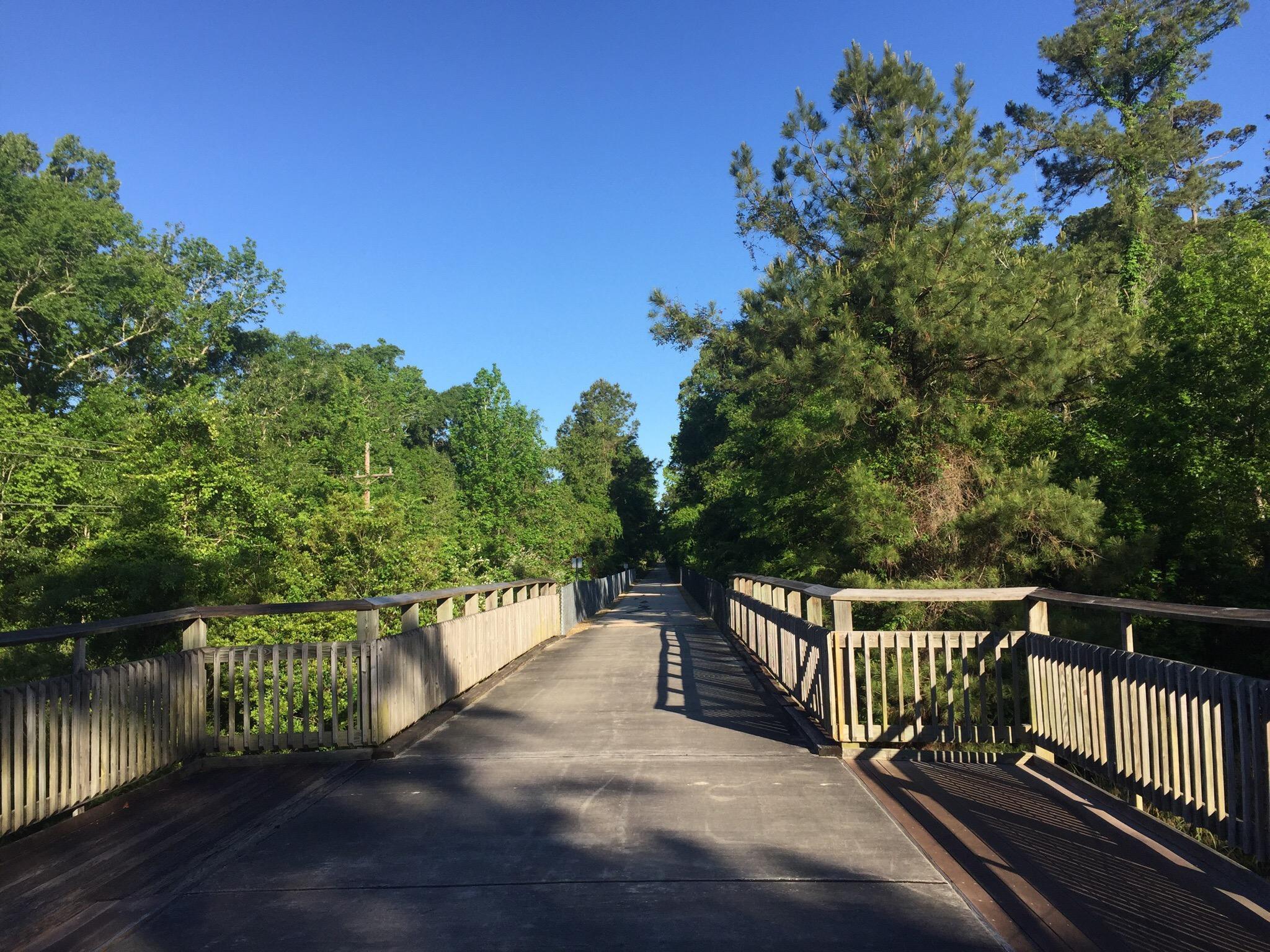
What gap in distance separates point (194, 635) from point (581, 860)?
13.6ft

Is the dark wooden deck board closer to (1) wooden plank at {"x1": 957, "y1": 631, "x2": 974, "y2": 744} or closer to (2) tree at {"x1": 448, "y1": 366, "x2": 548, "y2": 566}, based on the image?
(1) wooden plank at {"x1": 957, "y1": 631, "x2": 974, "y2": 744}

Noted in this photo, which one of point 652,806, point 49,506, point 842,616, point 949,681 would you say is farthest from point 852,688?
point 49,506

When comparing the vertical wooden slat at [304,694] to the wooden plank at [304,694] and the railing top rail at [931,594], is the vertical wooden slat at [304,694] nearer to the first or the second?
the wooden plank at [304,694]

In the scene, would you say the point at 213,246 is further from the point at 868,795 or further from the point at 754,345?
the point at 868,795

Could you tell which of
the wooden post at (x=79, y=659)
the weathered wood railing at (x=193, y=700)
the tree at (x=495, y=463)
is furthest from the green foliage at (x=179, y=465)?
the wooden post at (x=79, y=659)

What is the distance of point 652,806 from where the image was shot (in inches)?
206

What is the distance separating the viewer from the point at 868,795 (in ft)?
17.8

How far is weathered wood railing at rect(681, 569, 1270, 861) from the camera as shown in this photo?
3619mm

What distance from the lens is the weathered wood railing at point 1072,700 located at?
11.9ft

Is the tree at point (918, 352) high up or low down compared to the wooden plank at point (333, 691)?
up

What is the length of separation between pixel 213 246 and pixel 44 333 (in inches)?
420

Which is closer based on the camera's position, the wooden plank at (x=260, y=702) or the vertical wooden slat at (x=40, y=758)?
the vertical wooden slat at (x=40, y=758)

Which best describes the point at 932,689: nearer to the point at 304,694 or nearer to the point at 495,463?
the point at 304,694

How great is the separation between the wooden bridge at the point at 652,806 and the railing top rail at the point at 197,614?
37 millimetres
